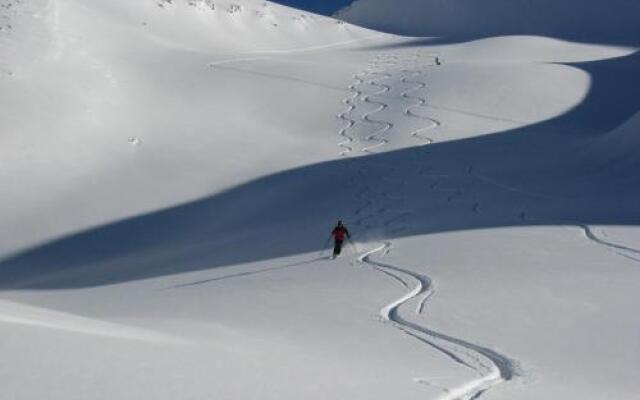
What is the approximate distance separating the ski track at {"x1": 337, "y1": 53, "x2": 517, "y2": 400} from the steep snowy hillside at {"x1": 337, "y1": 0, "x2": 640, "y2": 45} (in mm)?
28966

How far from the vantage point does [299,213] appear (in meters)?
18.2

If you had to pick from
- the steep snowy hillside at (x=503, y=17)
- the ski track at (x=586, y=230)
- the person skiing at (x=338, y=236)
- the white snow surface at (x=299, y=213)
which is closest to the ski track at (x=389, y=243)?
the white snow surface at (x=299, y=213)

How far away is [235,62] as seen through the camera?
34.8 metres

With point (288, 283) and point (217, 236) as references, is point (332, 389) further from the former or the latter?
point (217, 236)

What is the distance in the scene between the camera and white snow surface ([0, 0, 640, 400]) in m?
6.10

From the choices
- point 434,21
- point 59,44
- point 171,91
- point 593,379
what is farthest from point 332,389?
point 434,21

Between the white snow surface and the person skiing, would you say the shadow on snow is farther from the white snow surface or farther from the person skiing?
the person skiing

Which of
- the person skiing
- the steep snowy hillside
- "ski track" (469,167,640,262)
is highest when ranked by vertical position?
the steep snowy hillside

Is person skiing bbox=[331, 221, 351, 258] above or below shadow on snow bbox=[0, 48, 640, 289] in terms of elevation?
below

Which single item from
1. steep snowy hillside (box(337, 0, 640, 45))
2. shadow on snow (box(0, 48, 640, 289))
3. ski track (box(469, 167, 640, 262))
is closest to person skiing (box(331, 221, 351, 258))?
shadow on snow (box(0, 48, 640, 289))

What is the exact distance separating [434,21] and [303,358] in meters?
64.2

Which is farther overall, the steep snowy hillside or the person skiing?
the steep snowy hillside

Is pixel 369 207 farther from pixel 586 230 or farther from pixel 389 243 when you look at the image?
pixel 586 230

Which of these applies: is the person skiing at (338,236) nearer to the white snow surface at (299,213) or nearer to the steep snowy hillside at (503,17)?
the white snow surface at (299,213)
